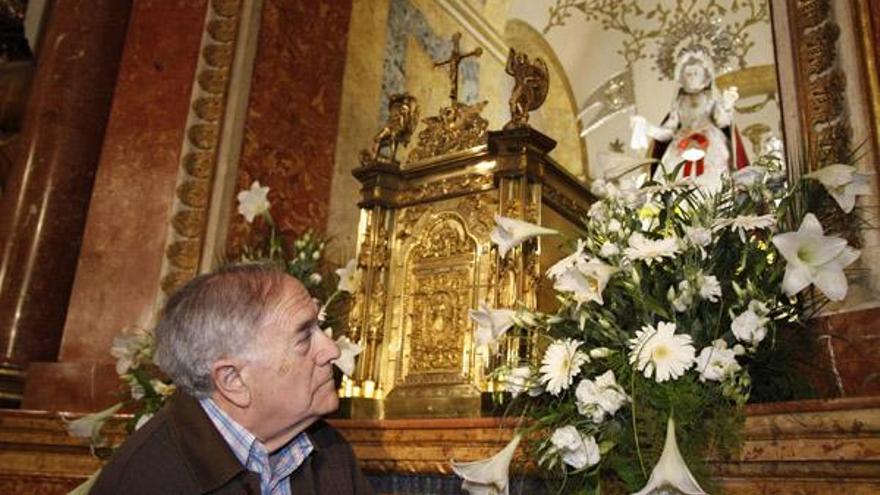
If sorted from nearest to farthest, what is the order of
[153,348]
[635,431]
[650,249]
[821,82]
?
[635,431] < [650,249] < [821,82] < [153,348]

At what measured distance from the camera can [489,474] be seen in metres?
1.76

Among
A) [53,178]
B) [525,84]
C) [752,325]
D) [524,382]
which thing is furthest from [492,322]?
[53,178]

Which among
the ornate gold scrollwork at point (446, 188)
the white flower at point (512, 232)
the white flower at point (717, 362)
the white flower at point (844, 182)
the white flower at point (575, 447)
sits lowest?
the white flower at point (575, 447)

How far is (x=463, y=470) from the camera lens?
1783 millimetres

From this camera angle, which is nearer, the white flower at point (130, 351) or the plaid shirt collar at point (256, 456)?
the plaid shirt collar at point (256, 456)

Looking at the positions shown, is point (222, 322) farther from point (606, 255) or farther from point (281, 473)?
point (606, 255)

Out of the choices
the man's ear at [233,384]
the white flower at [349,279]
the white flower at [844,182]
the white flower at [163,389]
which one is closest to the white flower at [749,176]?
the white flower at [844,182]

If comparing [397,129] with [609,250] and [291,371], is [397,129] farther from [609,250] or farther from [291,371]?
[291,371]

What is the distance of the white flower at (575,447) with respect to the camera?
5.62ft

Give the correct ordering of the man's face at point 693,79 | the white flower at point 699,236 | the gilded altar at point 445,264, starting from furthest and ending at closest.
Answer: the man's face at point 693,79, the gilded altar at point 445,264, the white flower at point 699,236

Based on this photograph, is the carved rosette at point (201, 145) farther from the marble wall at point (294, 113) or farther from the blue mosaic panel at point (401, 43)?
the blue mosaic panel at point (401, 43)

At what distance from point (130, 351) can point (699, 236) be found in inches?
94.1

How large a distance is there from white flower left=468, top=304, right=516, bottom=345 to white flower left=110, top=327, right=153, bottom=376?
1.70 metres

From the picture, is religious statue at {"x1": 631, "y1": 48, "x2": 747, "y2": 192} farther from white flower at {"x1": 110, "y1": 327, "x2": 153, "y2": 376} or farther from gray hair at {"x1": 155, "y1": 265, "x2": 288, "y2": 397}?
gray hair at {"x1": 155, "y1": 265, "x2": 288, "y2": 397}
